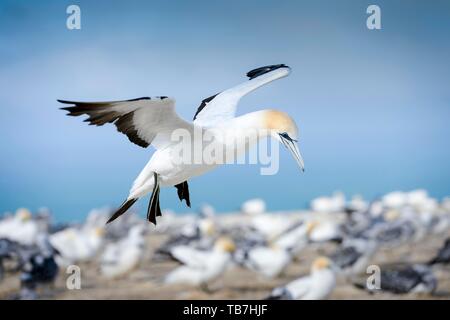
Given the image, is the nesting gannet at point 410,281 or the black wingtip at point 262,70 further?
the nesting gannet at point 410,281

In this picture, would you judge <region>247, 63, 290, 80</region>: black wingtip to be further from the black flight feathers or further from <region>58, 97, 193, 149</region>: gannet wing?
<region>58, 97, 193, 149</region>: gannet wing

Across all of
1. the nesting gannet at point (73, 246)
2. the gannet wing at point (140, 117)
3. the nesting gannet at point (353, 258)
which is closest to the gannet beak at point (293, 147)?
the gannet wing at point (140, 117)

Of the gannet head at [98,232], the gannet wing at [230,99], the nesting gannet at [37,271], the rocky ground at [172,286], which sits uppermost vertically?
the gannet wing at [230,99]

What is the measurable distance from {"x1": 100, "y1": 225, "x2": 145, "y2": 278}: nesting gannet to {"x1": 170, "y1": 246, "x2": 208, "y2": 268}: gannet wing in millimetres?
629

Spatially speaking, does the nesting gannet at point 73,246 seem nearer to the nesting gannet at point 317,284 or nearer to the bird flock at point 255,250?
the bird flock at point 255,250

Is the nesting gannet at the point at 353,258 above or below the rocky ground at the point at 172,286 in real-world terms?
above

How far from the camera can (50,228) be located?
9539 millimetres

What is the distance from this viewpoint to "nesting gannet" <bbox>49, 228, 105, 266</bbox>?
337 inches

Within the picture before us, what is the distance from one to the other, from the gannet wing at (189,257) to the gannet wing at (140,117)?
11.5 ft

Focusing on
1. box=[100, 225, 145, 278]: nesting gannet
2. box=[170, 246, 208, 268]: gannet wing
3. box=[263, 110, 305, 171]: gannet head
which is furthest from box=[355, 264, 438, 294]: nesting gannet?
box=[263, 110, 305, 171]: gannet head

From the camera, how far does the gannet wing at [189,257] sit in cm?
776
